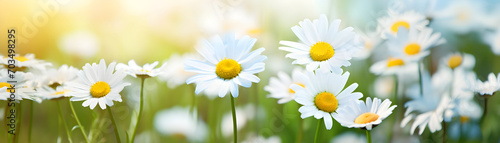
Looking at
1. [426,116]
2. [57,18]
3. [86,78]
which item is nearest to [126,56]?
[57,18]

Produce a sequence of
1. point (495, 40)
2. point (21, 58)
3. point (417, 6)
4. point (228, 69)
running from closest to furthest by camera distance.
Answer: point (228, 69)
point (21, 58)
point (417, 6)
point (495, 40)

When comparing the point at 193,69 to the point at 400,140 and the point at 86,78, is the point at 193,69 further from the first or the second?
the point at 400,140

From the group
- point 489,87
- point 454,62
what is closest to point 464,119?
point 454,62

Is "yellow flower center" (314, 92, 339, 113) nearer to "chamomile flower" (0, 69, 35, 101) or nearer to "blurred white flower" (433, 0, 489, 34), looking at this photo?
"chamomile flower" (0, 69, 35, 101)

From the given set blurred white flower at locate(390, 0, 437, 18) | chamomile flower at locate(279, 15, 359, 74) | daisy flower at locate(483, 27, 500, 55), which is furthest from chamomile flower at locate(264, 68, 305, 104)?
daisy flower at locate(483, 27, 500, 55)

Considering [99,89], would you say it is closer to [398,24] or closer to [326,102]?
[326,102]

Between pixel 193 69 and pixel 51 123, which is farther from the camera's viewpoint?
pixel 51 123

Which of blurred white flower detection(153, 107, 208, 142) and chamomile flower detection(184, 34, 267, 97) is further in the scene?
blurred white flower detection(153, 107, 208, 142)

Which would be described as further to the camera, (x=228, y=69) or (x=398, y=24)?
(x=398, y=24)
